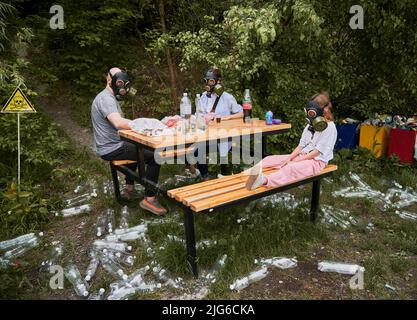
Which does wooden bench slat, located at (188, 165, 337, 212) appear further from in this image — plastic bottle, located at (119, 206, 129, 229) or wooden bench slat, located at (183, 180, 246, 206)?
plastic bottle, located at (119, 206, 129, 229)

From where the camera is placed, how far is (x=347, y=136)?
6719 mm

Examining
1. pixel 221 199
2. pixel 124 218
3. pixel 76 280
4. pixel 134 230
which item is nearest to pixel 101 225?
pixel 124 218

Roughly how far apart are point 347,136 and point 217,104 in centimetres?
278

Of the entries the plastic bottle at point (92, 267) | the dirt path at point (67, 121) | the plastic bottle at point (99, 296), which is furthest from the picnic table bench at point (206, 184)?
the dirt path at point (67, 121)

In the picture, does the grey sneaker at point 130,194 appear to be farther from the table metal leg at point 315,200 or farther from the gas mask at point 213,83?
the table metal leg at point 315,200

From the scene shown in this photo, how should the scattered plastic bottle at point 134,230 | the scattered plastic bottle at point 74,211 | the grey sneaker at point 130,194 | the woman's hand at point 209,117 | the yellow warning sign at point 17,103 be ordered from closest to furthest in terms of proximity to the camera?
the scattered plastic bottle at point 134,230 < the yellow warning sign at point 17,103 < the scattered plastic bottle at point 74,211 < the woman's hand at point 209,117 < the grey sneaker at point 130,194

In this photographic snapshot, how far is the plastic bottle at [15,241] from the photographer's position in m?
3.97

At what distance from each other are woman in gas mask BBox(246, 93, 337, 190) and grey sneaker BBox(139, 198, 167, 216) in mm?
1130

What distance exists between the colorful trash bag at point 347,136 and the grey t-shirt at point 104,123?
13.4ft

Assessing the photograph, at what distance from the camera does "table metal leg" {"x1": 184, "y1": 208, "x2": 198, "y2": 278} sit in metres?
3.24

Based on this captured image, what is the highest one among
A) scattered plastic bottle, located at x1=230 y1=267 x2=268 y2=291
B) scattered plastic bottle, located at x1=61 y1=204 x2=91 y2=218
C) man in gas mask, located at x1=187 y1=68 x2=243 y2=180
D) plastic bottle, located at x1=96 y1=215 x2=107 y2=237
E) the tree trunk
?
the tree trunk

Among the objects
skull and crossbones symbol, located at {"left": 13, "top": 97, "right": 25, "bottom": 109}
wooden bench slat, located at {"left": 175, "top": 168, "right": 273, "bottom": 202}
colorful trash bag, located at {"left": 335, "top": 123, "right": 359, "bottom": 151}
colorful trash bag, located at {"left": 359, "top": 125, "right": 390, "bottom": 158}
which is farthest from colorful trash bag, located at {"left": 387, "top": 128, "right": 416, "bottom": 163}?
skull and crossbones symbol, located at {"left": 13, "top": 97, "right": 25, "bottom": 109}
